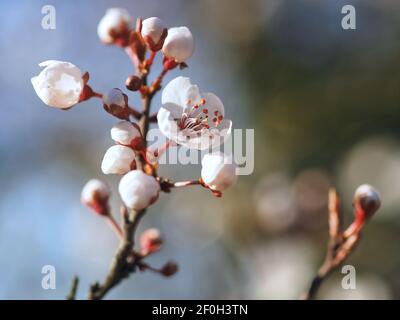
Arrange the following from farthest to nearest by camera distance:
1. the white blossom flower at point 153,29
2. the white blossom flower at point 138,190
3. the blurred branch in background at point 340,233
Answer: the blurred branch in background at point 340,233, the white blossom flower at point 153,29, the white blossom flower at point 138,190

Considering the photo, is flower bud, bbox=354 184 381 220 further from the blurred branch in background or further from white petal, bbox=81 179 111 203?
white petal, bbox=81 179 111 203

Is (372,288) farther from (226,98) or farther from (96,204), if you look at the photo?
(96,204)

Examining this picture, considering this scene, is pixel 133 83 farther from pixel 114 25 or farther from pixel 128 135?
pixel 114 25

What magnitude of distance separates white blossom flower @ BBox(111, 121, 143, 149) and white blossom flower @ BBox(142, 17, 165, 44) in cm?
23

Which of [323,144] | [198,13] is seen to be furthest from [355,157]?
[198,13]

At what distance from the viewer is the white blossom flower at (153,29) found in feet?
4.53

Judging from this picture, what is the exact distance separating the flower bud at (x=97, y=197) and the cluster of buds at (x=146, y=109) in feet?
0.43

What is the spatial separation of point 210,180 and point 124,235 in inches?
9.7

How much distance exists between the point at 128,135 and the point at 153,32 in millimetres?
273

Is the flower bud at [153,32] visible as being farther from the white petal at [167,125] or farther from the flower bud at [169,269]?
the flower bud at [169,269]

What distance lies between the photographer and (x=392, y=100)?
363 cm

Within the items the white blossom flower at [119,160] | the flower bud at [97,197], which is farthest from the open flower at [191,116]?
the flower bud at [97,197]

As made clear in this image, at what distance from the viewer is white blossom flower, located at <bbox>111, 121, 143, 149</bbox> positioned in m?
1.32

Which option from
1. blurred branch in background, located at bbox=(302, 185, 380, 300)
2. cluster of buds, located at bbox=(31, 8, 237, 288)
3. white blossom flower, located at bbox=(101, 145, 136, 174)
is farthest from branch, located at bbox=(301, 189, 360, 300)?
white blossom flower, located at bbox=(101, 145, 136, 174)
